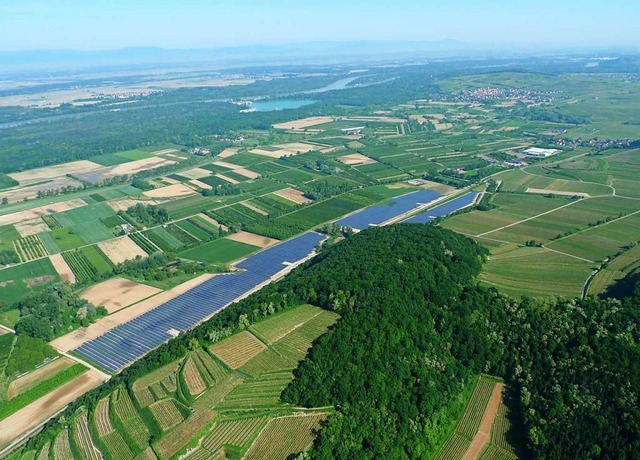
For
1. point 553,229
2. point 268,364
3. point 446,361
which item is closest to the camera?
point 446,361

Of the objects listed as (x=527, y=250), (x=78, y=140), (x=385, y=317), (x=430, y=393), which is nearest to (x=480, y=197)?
(x=527, y=250)

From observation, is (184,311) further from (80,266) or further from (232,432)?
(232,432)

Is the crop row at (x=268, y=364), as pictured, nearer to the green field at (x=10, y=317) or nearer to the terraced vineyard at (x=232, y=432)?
the terraced vineyard at (x=232, y=432)

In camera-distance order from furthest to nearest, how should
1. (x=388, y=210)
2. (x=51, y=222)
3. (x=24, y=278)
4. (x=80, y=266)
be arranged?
(x=388, y=210) < (x=51, y=222) < (x=80, y=266) < (x=24, y=278)

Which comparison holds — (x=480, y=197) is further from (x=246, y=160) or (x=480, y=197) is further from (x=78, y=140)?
(x=78, y=140)

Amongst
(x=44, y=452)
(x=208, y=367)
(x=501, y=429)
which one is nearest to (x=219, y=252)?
(x=208, y=367)

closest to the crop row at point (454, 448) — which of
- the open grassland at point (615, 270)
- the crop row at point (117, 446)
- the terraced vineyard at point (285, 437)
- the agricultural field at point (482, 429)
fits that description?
the agricultural field at point (482, 429)
